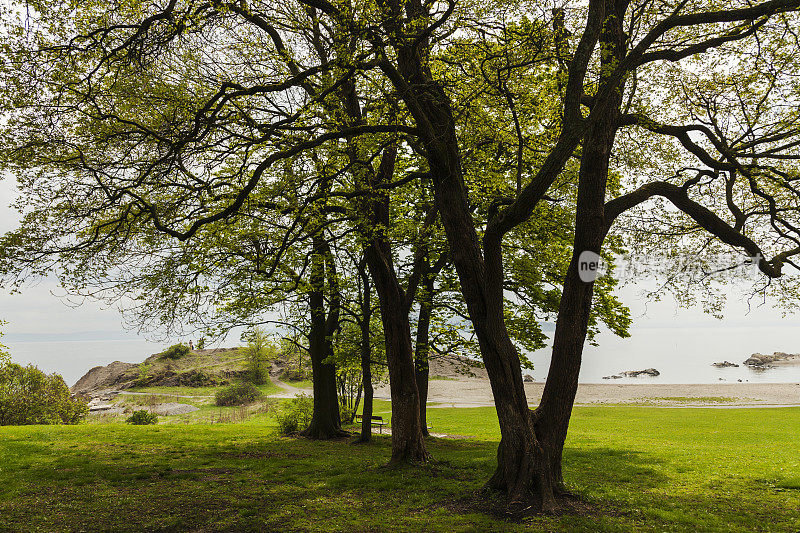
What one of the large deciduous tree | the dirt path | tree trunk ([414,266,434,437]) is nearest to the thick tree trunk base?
tree trunk ([414,266,434,437])

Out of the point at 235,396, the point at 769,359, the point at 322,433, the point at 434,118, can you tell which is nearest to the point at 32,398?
the point at 322,433

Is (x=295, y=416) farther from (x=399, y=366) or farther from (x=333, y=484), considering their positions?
(x=333, y=484)

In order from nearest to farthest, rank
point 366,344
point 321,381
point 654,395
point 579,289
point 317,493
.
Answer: point 579,289 → point 317,493 → point 366,344 → point 321,381 → point 654,395

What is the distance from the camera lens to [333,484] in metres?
11.2

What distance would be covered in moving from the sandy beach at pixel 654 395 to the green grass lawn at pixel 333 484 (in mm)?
22580

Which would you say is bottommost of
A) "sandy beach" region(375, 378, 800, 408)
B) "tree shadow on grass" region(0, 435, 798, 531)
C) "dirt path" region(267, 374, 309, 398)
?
"sandy beach" region(375, 378, 800, 408)

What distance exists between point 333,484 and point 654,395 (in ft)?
158

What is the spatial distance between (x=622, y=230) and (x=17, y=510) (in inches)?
641

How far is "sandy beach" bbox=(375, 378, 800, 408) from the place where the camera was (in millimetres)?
Answer: 42200

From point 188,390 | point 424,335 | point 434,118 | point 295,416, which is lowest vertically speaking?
point 188,390

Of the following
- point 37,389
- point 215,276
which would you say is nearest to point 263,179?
point 215,276

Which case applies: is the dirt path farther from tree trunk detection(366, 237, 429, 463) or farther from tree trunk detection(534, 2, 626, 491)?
tree trunk detection(534, 2, 626, 491)

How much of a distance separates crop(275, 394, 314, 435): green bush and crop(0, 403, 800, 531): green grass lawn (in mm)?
1577

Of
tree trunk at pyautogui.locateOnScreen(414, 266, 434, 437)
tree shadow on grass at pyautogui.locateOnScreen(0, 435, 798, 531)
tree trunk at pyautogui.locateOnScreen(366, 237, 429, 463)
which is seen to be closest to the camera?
tree shadow on grass at pyautogui.locateOnScreen(0, 435, 798, 531)
